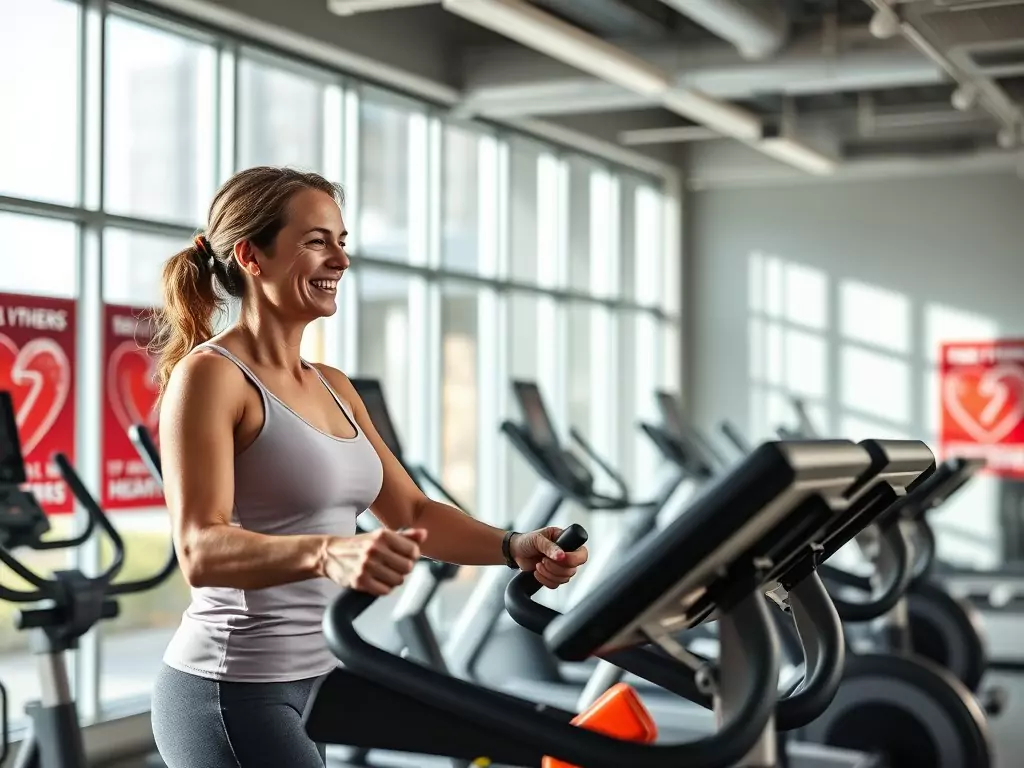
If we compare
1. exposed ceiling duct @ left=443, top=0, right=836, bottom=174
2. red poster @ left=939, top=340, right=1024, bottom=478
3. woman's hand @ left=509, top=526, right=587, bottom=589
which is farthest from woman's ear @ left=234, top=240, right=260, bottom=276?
red poster @ left=939, top=340, right=1024, bottom=478

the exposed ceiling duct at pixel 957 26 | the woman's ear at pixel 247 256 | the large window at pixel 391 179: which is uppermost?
the exposed ceiling duct at pixel 957 26

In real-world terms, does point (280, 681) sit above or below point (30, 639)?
above

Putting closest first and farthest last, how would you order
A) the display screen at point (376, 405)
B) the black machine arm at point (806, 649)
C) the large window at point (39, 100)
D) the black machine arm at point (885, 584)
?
1. the black machine arm at point (806, 649)
2. the black machine arm at point (885, 584)
3. the display screen at point (376, 405)
4. the large window at point (39, 100)

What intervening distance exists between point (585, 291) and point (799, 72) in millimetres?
2788

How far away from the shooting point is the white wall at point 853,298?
951cm

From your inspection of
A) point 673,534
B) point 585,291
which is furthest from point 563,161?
point 673,534

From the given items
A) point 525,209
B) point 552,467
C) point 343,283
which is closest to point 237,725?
point 552,467

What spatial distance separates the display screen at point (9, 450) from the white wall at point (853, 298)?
7014 mm

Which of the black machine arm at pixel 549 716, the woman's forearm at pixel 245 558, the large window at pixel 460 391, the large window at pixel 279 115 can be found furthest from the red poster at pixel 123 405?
the black machine arm at pixel 549 716

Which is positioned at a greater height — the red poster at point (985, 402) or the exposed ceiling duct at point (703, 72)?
the exposed ceiling duct at point (703, 72)

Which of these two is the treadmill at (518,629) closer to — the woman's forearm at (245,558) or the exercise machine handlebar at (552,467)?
the exercise machine handlebar at (552,467)

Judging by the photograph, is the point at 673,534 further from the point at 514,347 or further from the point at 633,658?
the point at 514,347

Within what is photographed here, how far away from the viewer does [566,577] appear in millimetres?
1842

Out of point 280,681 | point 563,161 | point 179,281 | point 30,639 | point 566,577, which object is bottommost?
point 30,639
